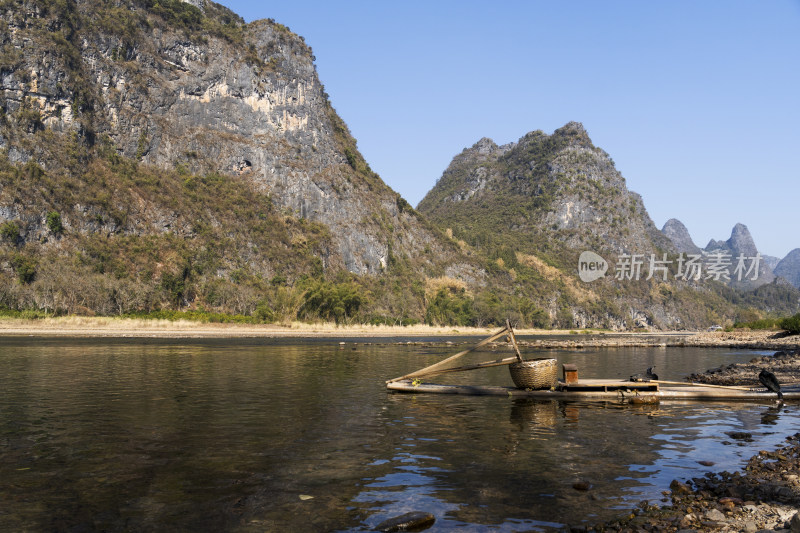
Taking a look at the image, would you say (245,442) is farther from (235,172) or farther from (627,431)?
(235,172)

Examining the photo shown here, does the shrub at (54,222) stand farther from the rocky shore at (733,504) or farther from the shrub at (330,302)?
the rocky shore at (733,504)

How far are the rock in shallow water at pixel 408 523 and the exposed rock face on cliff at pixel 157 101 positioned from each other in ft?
523

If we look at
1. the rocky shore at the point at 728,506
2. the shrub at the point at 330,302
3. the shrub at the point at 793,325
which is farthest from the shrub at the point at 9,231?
the rocky shore at the point at 728,506

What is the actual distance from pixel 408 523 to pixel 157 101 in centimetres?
19353

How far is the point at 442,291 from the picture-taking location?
Result: 603ft

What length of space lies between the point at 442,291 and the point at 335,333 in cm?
8265

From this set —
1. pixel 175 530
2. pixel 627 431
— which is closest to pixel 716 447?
pixel 627 431

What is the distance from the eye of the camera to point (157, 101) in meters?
181

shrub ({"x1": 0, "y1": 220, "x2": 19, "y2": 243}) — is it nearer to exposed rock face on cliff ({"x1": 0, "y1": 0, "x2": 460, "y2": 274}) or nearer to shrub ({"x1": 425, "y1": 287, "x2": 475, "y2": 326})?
exposed rock face on cliff ({"x1": 0, "y1": 0, "x2": 460, "y2": 274})

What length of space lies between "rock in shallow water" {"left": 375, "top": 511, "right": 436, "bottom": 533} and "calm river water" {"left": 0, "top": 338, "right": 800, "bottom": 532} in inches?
8.7

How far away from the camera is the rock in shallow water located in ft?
31.1

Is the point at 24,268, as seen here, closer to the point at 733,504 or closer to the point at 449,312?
the point at 449,312

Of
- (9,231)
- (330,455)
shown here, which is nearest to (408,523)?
(330,455)

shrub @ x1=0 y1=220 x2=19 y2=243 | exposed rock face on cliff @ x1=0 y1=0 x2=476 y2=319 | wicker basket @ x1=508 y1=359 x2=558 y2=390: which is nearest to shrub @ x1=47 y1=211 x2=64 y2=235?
exposed rock face on cliff @ x1=0 y1=0 x2=476 y2=319
